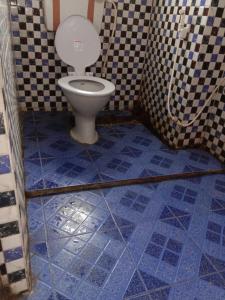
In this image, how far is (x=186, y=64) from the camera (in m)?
1.61

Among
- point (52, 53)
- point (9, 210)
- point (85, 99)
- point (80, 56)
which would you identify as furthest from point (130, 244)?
point (52, 53)

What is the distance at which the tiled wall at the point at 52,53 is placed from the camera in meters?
1.80

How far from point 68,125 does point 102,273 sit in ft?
4.10

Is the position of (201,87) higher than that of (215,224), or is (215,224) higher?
(201,87)

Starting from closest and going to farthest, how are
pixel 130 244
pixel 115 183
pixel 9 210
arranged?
pixel 9 210
pixel 130 244
pixel 115 183

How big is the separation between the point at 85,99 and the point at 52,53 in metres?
0.72

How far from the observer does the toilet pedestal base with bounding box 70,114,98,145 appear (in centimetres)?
172

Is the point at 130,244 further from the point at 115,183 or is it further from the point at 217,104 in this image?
the point at 217,104

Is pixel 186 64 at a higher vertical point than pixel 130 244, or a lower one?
higher

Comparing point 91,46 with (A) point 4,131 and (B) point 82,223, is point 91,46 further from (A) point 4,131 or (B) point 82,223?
(A) point 4,131

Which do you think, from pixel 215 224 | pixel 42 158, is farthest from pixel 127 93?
pixel 215 224

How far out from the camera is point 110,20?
76.4 inches

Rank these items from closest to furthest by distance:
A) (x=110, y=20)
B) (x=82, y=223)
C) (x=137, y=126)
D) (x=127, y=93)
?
(x=82, y=223) < (x=110, y=20) < (x=137, y=126) < (x=127, y=93)

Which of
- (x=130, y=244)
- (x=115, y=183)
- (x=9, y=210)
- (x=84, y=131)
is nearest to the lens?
(x=9, y=210)
